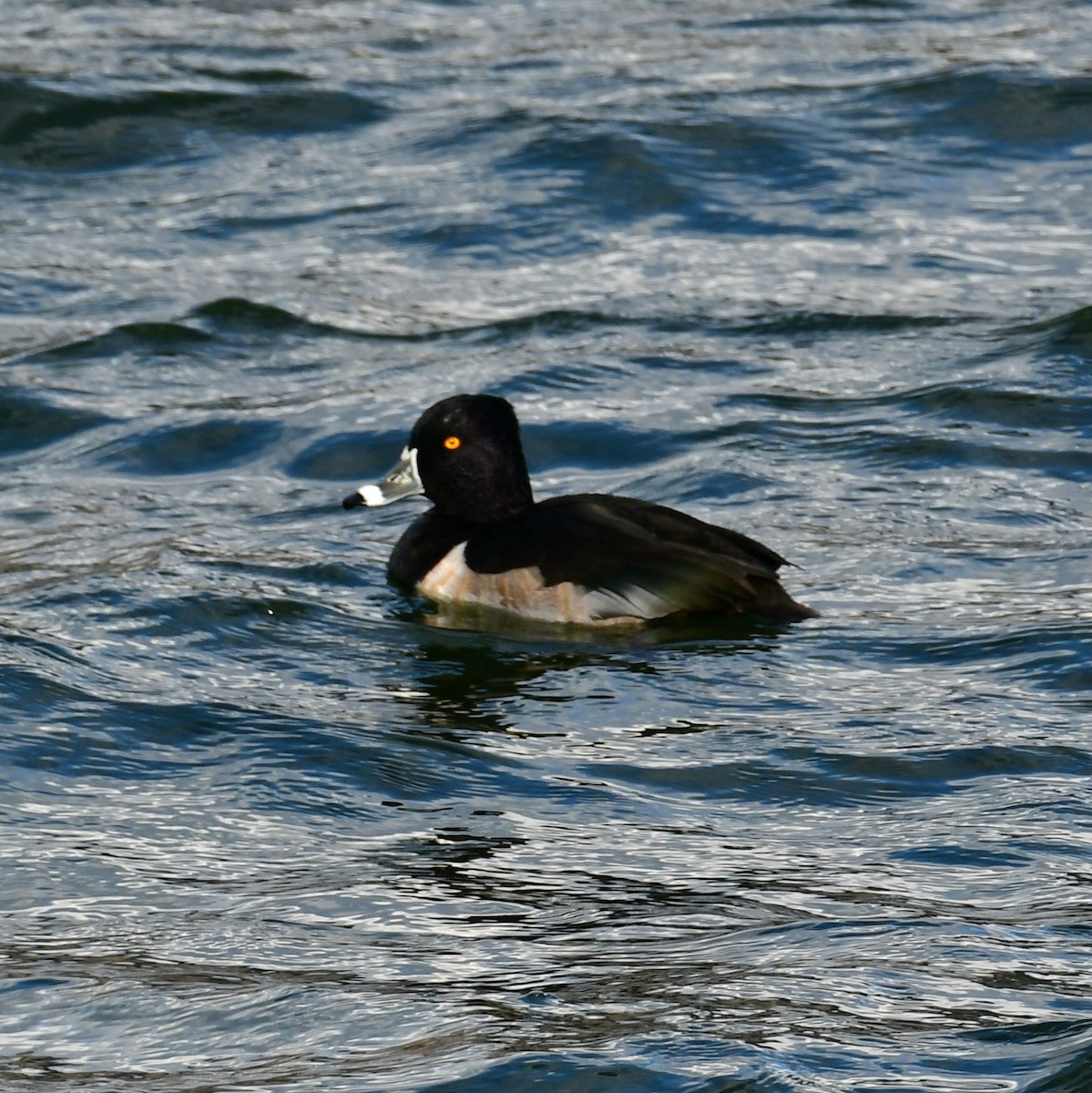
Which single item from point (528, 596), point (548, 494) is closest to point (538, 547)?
point (528, 596)

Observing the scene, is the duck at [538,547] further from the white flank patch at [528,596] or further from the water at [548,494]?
the water at [548,494]

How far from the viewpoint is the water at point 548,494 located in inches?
204

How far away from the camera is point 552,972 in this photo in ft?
17.4

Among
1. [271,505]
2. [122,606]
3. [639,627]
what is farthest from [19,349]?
[639,627]

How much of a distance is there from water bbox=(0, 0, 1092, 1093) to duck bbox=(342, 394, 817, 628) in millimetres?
137

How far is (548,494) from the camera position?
1055cm

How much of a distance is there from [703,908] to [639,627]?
2.61m

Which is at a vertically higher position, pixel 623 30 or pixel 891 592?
pixel 623 30

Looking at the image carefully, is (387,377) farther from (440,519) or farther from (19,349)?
(440,519)

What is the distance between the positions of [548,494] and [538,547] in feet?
6.81

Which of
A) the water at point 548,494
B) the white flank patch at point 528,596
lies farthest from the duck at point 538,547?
the water at point 548,494

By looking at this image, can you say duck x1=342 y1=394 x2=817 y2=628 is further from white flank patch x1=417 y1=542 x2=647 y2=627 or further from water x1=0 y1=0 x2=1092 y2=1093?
water x1=0 y1=0 x2=1092 y2=1093

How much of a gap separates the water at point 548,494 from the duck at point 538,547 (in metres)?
0.14

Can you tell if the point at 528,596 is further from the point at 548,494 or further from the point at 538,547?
the point at 548,494
